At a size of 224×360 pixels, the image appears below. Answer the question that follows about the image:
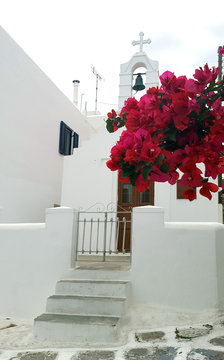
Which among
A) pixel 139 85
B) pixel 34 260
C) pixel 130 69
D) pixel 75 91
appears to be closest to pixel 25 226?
pixel 34 260

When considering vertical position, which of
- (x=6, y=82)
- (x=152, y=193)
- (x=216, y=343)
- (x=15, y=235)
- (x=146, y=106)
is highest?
(x=6, y=82)

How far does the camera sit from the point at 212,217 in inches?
310

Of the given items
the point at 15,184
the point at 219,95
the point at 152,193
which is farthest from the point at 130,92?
the point at 219,95

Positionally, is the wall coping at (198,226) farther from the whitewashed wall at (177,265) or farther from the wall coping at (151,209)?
the wall coping at (151,209)

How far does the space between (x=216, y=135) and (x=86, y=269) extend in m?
4.75

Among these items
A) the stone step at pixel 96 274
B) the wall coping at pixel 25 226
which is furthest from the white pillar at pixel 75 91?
the stone step at pixel 96 274

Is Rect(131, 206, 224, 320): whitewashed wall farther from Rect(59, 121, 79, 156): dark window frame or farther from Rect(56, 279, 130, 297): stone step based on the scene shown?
Rect(59, 121, 79, 156): dark window frame

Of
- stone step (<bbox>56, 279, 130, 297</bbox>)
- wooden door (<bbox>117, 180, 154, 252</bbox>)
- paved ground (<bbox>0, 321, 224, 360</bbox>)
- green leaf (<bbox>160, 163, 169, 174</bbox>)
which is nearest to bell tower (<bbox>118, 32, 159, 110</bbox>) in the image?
wooden door (<bbox>117, 180, 154, 252</bbox>)

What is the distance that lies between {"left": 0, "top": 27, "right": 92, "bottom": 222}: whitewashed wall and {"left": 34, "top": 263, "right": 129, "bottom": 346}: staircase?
10.3 feet

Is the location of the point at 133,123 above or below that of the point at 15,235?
above

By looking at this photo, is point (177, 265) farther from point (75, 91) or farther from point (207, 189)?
point (75, 91)

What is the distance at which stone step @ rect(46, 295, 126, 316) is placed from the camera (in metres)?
4.96

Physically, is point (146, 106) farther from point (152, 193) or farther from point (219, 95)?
point (152, 193)

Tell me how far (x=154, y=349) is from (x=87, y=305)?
1357 mm
